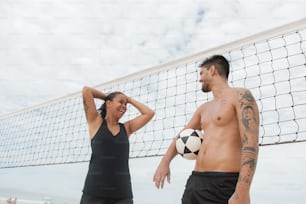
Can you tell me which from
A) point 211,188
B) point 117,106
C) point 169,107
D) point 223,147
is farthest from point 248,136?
point 169,107

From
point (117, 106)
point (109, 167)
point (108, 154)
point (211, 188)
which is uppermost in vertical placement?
point (117, 106)

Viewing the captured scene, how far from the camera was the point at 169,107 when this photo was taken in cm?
576

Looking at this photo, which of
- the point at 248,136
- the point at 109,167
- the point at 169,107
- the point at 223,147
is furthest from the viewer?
the point at 169,107

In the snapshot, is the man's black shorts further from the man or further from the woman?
the woman

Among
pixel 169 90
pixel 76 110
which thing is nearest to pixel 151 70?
pixel 169 90

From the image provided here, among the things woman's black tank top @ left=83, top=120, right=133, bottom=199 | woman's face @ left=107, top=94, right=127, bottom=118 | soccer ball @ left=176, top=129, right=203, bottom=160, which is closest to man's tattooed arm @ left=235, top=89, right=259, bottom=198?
soccer ball @ left=176, top=129, right=203, bottom=160

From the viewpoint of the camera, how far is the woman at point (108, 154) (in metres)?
3.17

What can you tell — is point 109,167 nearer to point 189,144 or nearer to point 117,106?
point 117,106

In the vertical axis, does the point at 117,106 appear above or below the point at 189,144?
above

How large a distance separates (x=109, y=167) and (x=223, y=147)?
3.90 ft

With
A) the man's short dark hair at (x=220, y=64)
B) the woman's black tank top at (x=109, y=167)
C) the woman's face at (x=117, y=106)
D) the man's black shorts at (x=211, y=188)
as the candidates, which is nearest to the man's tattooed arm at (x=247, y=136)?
the man's black shorts at (x=211, y=188)

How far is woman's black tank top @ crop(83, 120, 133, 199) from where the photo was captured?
3.18m

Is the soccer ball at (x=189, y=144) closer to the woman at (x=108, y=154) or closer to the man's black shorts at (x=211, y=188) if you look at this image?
the man's black shorts at (x=211, y=188)

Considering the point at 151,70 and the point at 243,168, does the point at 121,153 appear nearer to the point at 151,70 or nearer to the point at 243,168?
the point at 243,168
